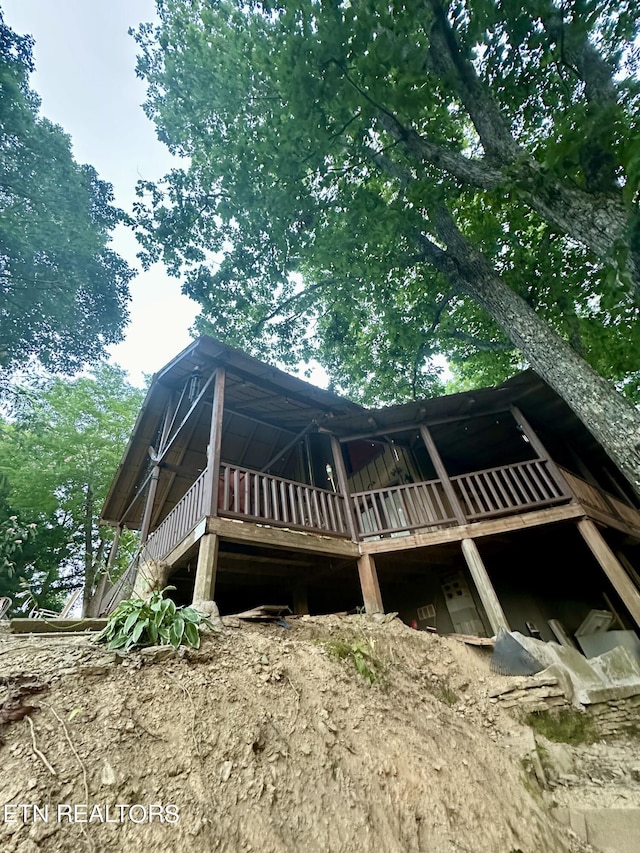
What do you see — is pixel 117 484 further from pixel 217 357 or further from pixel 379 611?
pixel 379 611

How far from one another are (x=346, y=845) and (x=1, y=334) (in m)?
14.9

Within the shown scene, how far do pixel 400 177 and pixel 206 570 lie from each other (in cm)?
904

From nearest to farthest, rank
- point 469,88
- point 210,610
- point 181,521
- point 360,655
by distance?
point 360,655 < point 210,610 < point 181,521 < point 469,88

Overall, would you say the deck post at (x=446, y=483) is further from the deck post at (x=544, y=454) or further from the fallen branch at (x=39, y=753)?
the fallen branch at (x=39, y=753)

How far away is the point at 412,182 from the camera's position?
686cm

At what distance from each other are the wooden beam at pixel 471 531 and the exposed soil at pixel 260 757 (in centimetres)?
246

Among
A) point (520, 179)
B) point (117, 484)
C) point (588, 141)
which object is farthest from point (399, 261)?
point (117, 484)

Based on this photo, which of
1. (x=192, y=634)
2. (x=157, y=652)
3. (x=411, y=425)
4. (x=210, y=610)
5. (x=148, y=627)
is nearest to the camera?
(x=157, y=652)

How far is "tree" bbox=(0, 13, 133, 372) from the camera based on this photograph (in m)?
10.4

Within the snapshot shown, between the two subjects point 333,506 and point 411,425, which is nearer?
point 333,506

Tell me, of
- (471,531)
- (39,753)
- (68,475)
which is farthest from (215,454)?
(68,475)

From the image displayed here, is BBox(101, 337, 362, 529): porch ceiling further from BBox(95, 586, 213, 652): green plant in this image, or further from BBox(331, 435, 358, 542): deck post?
BBox(95, 586, 213, 652): green plant

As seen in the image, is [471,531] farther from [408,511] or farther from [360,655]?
[360,655]

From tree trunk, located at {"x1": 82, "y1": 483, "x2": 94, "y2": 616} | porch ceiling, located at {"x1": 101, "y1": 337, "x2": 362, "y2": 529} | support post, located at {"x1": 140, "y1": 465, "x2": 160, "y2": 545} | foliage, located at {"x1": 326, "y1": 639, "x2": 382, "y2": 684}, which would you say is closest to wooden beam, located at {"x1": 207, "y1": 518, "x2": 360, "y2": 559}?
foliage, located at {"x1": 326, "y1": 639, "x2": 382, "y2": 684}
